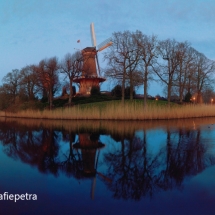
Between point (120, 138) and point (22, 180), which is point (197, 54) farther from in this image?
point (22, 180)

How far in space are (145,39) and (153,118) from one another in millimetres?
7843

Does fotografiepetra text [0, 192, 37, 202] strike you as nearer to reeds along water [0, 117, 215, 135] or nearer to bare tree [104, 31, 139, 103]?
reeds along water [0, 117, 215, 135]

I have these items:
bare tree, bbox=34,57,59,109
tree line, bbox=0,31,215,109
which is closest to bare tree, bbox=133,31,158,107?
tree line, bbox=0,31,215,109

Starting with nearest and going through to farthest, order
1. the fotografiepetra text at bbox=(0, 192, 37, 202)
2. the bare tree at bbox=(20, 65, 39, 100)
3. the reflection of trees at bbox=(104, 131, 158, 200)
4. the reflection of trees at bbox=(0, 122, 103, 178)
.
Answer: the fotografiepetra text at bbox=(0, 192, 37, 202)
the reflection of trees at bbox=(104, 131, 158, 200)
the reflection of trees at bbox=(0, 122, 103, 178)
the bare tree at bbox=(20, 65, 39, 100)

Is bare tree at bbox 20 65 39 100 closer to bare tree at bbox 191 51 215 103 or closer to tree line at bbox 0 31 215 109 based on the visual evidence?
tree line at bbox 0 31 215 109

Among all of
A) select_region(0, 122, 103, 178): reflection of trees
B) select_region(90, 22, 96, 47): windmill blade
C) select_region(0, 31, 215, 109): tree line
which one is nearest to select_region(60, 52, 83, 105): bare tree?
select_region(0, 31, 215, 109): tree line

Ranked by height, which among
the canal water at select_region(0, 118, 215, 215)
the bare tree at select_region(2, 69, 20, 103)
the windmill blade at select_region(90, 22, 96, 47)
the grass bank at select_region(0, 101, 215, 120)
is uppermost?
the windmill blade at select_region(90, 22, 96, 47)

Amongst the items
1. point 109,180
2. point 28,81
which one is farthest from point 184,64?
point 109,180

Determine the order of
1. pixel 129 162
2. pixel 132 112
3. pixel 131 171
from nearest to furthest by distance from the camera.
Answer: pixel 131 171, pixel 129 162, pixel 132 112

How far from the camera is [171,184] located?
4.59m

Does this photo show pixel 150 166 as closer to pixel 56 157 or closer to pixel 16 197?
pixel 56 157

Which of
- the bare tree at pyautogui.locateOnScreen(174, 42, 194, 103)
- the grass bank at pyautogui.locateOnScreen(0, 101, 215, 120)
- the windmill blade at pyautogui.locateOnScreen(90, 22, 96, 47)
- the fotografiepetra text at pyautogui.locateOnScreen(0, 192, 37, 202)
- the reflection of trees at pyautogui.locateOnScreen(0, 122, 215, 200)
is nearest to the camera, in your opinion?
the fotografiepetra text at pyautogui.locateOnScreen(0, 192, 37, 202)

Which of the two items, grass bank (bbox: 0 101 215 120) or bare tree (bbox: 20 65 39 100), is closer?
grass bank (bbox: 0 101 215 120)

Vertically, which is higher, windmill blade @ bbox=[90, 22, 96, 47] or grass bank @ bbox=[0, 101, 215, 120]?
windmill blade @ bbox=[90, 22, 96, 47]
